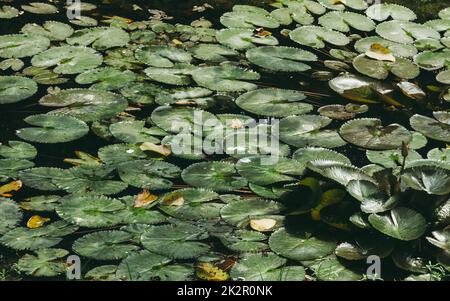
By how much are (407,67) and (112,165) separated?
1.62m

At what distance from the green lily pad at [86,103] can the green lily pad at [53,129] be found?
0.22ft

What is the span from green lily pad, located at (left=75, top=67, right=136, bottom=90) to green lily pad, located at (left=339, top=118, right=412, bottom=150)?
3.29 feet

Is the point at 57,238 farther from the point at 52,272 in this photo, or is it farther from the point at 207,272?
the point at 207,272

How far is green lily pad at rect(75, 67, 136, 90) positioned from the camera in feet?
11.0

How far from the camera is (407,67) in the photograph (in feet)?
12.0

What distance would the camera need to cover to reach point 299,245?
7.95ft

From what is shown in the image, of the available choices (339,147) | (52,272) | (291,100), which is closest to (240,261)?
(52,272)

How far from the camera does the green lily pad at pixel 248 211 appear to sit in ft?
8.30

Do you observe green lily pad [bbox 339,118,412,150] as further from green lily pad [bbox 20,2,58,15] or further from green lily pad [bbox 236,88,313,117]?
green lily pad [bbox 20,2,58,15]

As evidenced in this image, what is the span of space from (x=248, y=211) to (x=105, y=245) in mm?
503

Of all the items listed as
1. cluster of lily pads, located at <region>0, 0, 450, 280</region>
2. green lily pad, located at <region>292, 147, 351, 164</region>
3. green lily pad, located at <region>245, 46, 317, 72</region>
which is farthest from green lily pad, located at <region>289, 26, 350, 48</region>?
green lily pad, located at <region>292, 147, 351, 164</region>

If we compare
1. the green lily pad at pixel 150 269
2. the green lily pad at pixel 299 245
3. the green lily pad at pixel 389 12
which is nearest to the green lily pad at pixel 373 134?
the green lily pad at pixel 299 245

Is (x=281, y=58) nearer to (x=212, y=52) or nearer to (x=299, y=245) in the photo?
(x=212, y=52)
